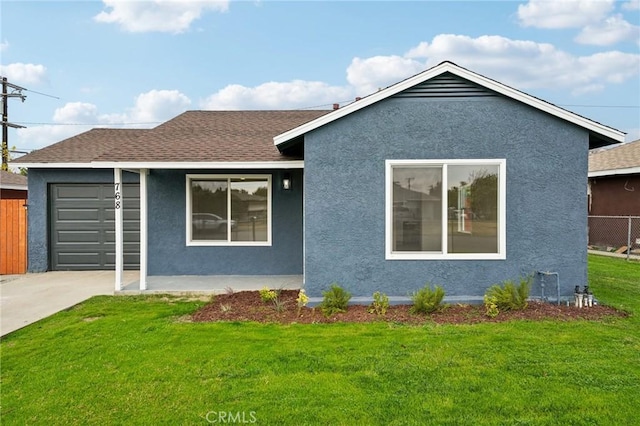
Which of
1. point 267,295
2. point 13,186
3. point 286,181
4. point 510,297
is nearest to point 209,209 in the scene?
point 286,181

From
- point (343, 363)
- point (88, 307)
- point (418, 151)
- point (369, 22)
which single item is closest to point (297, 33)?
point (369, 22)

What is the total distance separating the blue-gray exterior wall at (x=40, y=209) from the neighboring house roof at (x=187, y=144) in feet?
1.33

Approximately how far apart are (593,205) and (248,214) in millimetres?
16072

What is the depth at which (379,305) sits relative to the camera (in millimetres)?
6559

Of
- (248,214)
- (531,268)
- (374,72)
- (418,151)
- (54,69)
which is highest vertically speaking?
(374,72)

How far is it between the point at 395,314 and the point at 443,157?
2838 mm

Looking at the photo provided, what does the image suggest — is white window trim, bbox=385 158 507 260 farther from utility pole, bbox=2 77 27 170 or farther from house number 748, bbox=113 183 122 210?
utility pole, bbox=2 77 27 170

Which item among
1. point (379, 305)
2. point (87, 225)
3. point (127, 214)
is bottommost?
point (379, 305)

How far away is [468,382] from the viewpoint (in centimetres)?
401

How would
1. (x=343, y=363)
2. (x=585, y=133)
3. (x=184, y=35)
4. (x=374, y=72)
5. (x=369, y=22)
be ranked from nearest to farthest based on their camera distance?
(x=343, y=363) < (x=585, y=133) < (x=369, y=22) < (x=184, y=35) < (x=374, y=72)

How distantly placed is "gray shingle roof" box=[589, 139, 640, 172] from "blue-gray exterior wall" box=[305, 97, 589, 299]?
1094cm

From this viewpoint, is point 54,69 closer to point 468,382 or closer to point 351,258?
point 351,258

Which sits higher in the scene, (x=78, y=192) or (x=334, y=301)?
(x=78, y=192)

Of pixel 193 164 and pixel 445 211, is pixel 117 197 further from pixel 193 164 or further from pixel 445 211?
pixel 445 211
